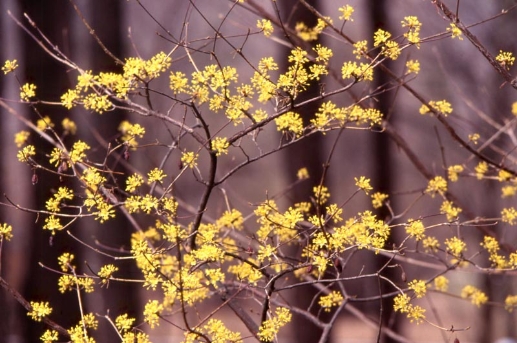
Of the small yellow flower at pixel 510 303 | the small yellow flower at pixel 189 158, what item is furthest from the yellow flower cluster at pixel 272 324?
the small yellow flower at pixel 510 303

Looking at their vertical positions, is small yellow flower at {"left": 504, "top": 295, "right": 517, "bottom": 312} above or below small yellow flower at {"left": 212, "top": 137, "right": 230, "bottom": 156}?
below

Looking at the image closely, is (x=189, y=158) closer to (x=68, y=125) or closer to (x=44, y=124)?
(x=44, y=124)

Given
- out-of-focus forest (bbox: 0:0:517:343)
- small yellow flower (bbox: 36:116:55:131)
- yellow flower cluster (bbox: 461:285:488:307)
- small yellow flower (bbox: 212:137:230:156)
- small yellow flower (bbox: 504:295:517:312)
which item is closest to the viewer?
small yellow flower (bbox: 212:137:230:156)

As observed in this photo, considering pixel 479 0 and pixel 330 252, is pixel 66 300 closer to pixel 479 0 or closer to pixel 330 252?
pixel 330 252

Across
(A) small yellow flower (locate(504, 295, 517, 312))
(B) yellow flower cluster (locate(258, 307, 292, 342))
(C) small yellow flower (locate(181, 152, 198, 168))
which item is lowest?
(B) yellow flower cluster (locate(258, 307, 292, 342))

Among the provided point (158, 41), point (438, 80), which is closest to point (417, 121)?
point (438, 80)

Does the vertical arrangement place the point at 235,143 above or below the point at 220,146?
above

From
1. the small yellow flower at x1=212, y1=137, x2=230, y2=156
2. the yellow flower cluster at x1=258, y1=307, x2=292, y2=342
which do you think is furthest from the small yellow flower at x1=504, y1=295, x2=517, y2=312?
the small yellow flower at x1=212, y1=137, x2=230, y2=156

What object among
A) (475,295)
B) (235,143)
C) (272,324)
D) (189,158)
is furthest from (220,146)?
(475,295)

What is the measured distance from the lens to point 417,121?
10.6 m

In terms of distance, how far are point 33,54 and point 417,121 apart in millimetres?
6947

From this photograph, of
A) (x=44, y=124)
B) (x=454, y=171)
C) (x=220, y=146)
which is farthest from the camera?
(x=454, y=171)

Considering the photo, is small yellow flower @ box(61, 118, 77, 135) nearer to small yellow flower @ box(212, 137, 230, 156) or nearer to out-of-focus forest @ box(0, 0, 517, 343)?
out-of-focus forest @ box(0, 0, 517, 343)

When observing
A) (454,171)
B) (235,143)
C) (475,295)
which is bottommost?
(475,295)
